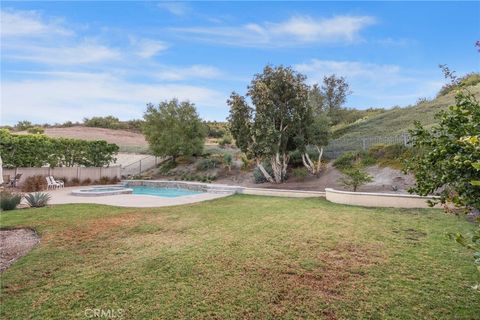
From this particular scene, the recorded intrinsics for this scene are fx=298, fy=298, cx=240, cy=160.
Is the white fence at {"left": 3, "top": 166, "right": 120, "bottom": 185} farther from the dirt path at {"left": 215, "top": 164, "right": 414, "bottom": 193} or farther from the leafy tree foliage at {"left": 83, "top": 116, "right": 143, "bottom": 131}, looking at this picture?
the leafy tree foliage at {"left": 83, "top": 116, "right": 143, "bottom": 131}

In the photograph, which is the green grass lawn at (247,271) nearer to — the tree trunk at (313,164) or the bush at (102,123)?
the tree trunk at (313,164)

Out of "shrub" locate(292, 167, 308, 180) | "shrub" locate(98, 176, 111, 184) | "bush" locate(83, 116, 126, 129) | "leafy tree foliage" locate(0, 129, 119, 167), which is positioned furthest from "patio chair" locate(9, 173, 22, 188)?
"bush" locate(83, 116, 126, 129)

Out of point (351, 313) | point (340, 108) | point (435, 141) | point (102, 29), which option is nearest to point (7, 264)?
point (351, 313)

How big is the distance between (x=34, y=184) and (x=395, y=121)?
99.9ft

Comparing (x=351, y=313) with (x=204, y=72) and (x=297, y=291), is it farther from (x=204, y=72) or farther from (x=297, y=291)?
(x=204, y=72)

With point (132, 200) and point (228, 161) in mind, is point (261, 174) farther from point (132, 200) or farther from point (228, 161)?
point (132, 200)

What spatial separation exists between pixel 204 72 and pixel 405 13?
1420 cm

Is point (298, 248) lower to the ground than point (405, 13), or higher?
lower

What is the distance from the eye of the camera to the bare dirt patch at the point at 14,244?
18.5 feet

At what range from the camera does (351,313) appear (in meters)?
3.48

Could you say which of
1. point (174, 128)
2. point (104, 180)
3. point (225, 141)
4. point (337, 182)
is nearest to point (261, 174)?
point (337, 182)

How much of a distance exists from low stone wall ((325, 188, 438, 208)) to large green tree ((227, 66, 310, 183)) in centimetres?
631

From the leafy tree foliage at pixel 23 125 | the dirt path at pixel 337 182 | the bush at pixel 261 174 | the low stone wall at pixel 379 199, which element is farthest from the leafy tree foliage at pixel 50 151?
the leafy tree foliage at pixel 23 125

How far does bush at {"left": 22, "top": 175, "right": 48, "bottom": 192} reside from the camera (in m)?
17.5
